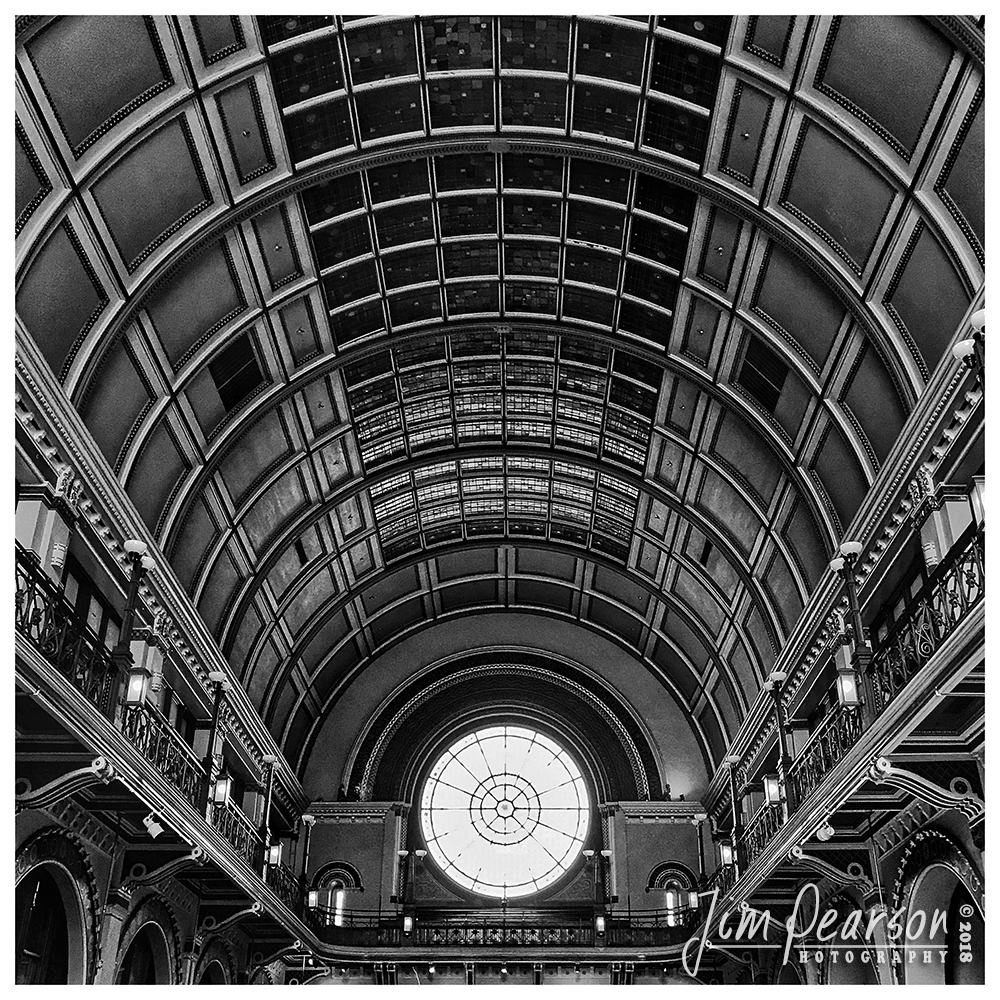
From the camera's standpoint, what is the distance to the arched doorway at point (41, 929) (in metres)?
16.1

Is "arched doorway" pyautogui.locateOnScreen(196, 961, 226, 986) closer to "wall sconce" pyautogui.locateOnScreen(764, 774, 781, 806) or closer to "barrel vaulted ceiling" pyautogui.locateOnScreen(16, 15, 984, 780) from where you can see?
"barrel vaulted ceiling" pyautogui.locateOnScreen(16, 15, 984, 780)

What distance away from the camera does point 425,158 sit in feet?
63.3

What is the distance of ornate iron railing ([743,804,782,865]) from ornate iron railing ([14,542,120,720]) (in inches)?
522

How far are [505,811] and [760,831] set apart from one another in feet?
38.1

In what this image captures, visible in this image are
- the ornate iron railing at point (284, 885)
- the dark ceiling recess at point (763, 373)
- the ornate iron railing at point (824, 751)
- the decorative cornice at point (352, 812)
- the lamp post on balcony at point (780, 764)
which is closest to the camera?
the ornate iron railing at point (824, 751)

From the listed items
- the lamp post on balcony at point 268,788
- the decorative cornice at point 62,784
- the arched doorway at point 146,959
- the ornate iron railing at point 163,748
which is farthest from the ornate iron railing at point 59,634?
the lamp post on balcony at point 268,788

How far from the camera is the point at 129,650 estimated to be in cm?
1627

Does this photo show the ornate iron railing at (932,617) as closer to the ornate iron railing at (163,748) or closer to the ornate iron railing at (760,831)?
the ornate iron railing at (760,831)

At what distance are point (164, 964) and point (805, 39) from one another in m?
21.8

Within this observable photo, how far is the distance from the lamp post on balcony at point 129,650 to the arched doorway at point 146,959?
769 centimetres

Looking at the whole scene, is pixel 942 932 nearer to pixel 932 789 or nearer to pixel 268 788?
pixel 932 789

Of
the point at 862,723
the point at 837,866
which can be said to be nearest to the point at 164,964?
Answer: the point at 837,866

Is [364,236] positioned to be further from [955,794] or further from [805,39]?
[955,794]

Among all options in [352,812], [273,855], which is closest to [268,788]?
[273,855]
